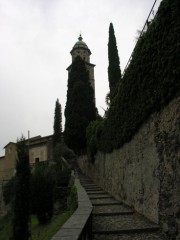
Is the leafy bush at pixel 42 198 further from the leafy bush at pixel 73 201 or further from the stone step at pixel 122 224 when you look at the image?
the stone step at pixel 122 224

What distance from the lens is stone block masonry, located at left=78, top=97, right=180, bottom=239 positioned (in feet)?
19.5

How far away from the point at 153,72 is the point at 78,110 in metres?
22.5

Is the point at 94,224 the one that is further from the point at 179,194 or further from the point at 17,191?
the point at 17,191

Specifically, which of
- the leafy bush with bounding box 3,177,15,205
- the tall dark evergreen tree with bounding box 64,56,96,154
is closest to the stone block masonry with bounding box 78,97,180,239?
the tall dark evergreen tree with bounding box 64,56,96,154

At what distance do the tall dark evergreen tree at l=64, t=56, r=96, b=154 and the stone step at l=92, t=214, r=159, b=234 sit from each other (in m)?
20.6

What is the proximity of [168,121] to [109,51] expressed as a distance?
24102 millimetres

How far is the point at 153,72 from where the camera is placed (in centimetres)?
723

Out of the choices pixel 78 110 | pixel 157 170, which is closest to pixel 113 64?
pixel 78 110

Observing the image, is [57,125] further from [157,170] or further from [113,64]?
[157,170]

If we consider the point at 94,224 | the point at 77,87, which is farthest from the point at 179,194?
the point at 77,87

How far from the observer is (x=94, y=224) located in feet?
24.7

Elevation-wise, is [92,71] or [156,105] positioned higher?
[92,71]

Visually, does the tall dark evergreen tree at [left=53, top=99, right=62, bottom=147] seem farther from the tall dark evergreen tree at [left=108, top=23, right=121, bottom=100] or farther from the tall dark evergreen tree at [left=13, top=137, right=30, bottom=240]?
the tall dark evergreen tree at [left=13, top=137, right=30, bottom=240]

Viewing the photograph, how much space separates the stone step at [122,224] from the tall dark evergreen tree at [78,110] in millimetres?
20561
